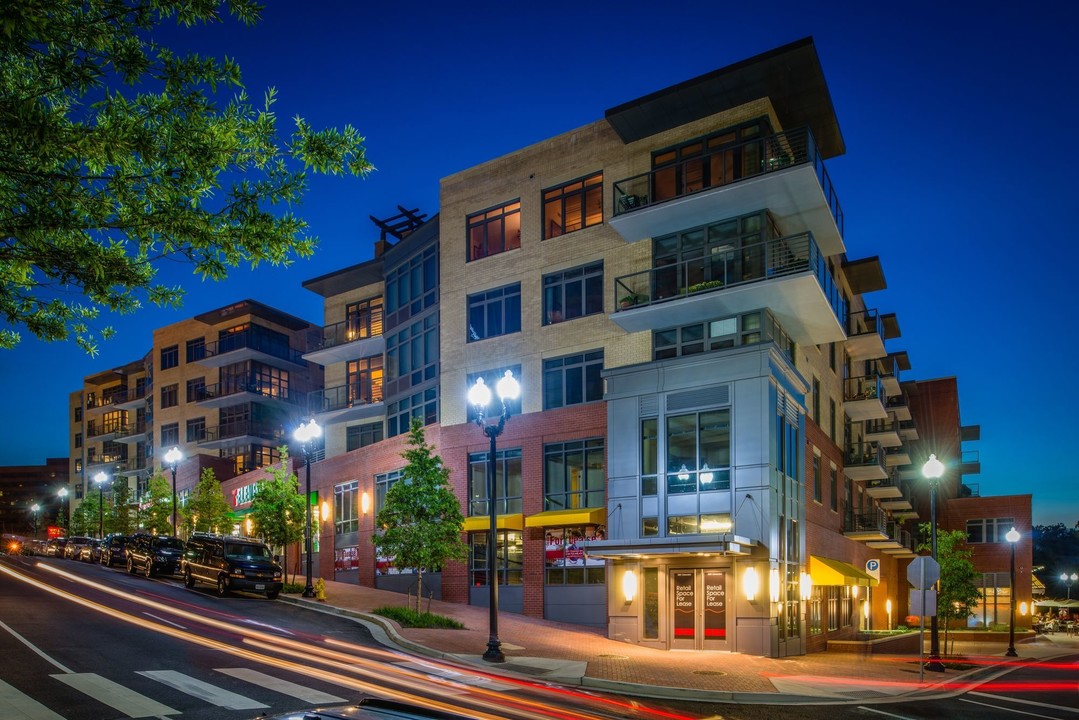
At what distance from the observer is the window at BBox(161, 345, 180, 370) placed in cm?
7278

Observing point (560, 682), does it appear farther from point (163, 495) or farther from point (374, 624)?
point (163, 495)

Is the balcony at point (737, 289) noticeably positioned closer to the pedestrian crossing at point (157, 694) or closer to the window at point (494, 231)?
the window at point (494, 231)

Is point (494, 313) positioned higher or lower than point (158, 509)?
higher

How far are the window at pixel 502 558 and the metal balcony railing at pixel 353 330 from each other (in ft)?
48.5

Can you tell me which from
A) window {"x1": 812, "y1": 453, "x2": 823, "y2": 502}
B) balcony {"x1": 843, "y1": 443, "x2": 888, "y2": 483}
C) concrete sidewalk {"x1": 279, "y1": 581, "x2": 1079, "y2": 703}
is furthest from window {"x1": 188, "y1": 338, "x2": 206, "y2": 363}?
window {"x1": 812, "y1": 453, "x2": 823, "y2": 502}

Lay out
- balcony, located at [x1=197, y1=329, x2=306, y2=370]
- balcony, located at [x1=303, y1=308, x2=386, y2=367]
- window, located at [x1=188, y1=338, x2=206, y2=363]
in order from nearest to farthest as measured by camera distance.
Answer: balcony, located at [x1=303, y1=308, x2=386, y2=367] < balcony, located at [x1=197, y1=329, x2=306, y2=370] < window, located at [x1=188, y1=338, x2=206, y2=363]

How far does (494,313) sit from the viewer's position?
34.5 metres

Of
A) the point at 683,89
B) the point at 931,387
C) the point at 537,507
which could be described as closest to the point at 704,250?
the point at 683,89

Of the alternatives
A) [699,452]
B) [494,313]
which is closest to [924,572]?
[699,452]

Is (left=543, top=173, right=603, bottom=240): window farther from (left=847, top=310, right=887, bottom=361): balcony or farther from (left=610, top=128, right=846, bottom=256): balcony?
(left=847, top=310, right=887, bottom=361): balcony

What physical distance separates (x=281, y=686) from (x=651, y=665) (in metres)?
9.95

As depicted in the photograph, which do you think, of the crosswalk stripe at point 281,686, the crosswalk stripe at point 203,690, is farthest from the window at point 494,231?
Result: the crosswalk stripe at point 203,690

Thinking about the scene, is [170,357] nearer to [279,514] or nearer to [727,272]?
[279,514]

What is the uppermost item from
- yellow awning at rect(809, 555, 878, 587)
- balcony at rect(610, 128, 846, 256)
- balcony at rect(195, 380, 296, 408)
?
balcony at rect(610, 128, 846, 256)
